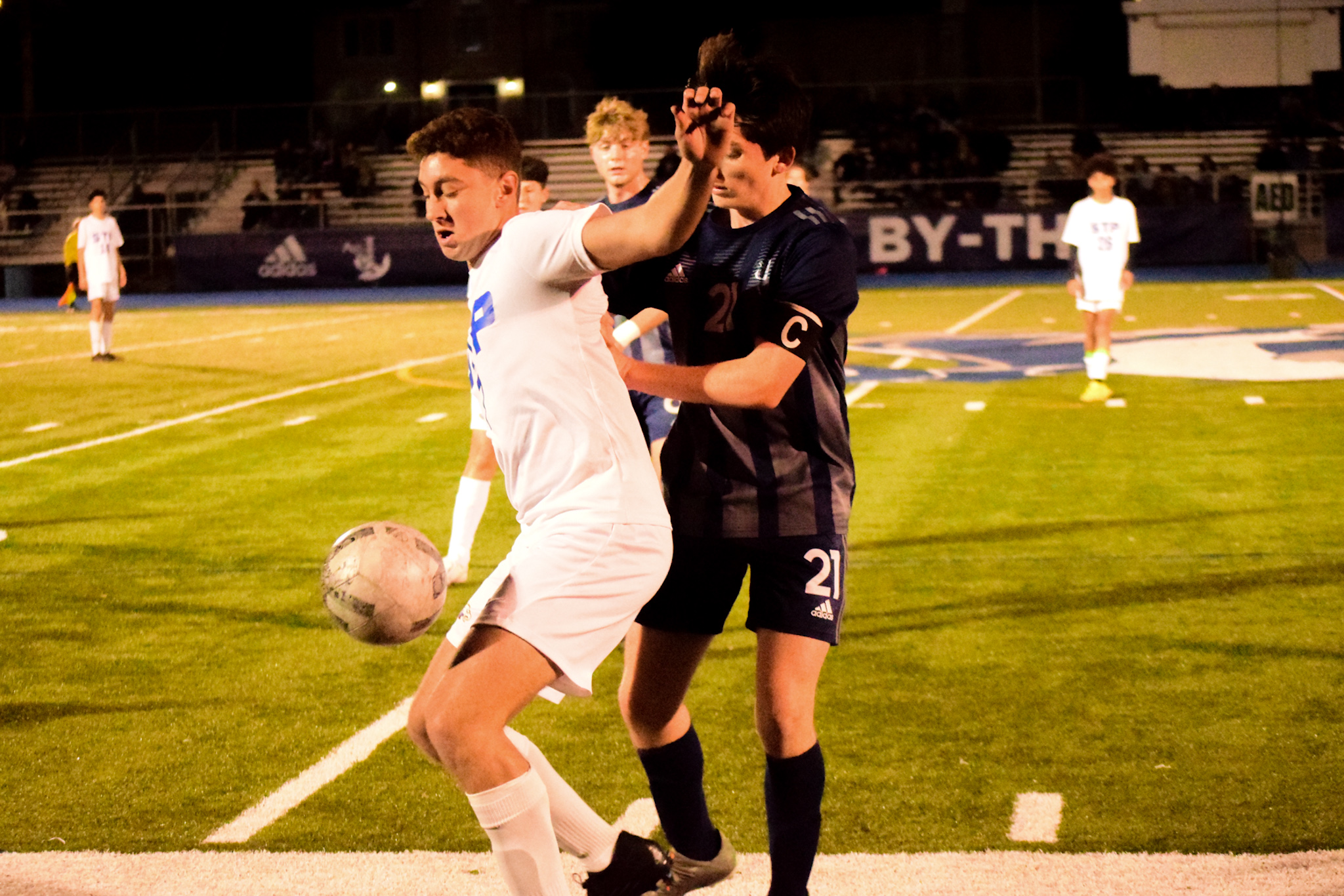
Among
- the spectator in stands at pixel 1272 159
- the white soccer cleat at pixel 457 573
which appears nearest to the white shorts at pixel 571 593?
the white soccer cleat at pixel 457 573

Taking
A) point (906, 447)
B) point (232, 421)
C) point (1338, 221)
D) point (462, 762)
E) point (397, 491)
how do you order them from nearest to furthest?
point (462, 762), point (397, 491), point (906, 447), point (232, 421), point (1338, 221)

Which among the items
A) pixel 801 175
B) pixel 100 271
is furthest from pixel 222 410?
pixel 801 175

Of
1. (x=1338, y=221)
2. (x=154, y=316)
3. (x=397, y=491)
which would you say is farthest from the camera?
(x=1338, y=221)

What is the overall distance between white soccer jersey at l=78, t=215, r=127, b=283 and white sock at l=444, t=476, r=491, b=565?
1463cm

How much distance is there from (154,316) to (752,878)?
26.4 m

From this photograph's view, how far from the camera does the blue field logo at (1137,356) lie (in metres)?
15.9

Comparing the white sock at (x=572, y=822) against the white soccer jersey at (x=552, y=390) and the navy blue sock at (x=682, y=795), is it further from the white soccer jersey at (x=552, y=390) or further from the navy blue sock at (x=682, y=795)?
the white soccer jersey at (x=552, y=390)

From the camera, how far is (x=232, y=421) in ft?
46.2

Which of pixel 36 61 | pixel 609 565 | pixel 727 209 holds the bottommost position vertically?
pixel 609 565

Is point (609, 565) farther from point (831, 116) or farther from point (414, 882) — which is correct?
point (831, 116)

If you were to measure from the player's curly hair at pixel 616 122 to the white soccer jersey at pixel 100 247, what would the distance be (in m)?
15.6

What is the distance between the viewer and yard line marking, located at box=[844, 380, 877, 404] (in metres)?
14.5

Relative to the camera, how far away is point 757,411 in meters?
Result: 3.89

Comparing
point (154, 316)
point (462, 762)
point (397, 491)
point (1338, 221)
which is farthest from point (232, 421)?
point (1338, 221)
